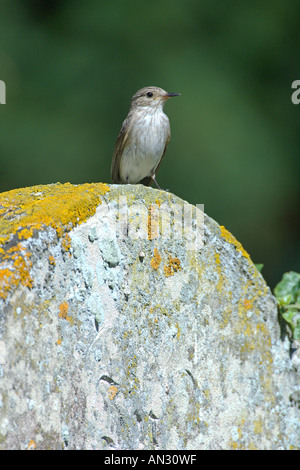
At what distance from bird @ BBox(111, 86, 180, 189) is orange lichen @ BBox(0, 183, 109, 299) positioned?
256 cm

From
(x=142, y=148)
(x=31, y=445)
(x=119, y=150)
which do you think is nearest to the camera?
(x=31, y=445)

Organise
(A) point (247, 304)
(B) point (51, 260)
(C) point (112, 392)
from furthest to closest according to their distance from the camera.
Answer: (A) point (247, 304) → (C) point (112, 392) → (B) point (51, 260)

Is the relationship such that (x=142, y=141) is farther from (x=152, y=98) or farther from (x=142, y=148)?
(x=152, y=98)

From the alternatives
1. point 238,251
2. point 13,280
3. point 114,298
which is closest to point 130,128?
point 238,251

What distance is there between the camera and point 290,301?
2.96 metres

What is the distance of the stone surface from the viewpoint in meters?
1.77

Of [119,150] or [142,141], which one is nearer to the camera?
[142,141]

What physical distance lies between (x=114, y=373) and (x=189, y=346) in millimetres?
335

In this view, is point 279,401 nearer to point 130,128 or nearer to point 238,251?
point 238,251

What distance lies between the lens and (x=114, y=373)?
6.70ft

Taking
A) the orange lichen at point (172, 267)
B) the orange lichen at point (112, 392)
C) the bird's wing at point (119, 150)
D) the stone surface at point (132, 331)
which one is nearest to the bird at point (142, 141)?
the bird's wing at point (119, 150)

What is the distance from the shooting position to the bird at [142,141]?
4.91 m

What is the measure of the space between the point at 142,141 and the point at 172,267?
274 cm

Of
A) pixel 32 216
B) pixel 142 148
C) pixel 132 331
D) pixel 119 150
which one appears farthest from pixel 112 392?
pixel 119 150
